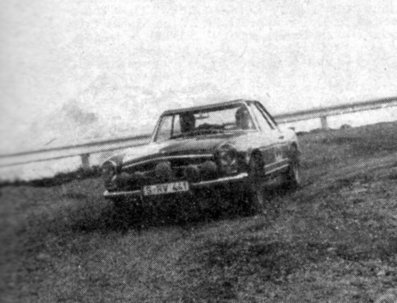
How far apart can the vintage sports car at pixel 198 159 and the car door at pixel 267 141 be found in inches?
0.6

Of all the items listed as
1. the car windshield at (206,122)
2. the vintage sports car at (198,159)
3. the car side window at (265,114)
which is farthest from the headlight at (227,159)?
the car side window at (265,114)

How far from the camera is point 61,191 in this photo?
8.23 meters

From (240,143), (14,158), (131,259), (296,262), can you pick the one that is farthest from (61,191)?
(14,158)

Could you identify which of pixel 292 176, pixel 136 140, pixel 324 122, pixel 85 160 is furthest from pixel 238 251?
pixel 324 122

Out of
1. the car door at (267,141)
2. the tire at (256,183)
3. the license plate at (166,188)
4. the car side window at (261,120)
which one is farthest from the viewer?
the car side window at (261,120)

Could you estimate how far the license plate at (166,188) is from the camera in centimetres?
573

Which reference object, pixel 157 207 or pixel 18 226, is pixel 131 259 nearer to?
pixel 157 207

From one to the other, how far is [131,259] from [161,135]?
2.94m

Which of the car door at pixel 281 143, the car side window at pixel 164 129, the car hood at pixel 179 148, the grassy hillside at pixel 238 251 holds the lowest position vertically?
the grassy hillside at pixel 238 251

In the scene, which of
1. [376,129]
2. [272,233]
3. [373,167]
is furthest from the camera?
[376,129]

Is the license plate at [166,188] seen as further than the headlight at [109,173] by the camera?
No

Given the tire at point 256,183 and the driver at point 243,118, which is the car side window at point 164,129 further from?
the tire at point 256,183

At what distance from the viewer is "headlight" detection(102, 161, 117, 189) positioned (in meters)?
6.14

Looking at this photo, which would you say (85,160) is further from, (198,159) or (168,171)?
(198,159)
